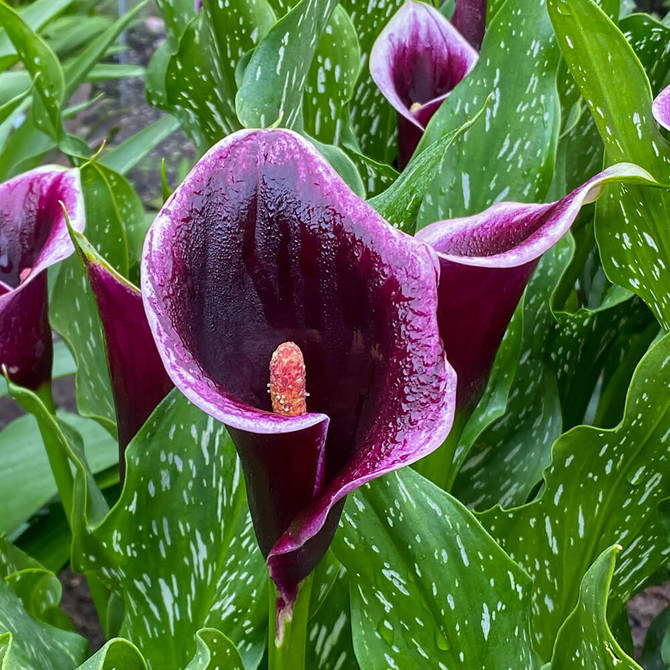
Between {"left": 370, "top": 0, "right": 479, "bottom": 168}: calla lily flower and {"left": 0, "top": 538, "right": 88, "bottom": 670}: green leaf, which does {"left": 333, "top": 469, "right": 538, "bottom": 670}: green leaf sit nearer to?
{"left": 0, "top": 538, "right": 88, "bottom": 670}: green leaf

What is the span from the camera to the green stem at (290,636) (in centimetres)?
38

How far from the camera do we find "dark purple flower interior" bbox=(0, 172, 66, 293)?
50 centimetres

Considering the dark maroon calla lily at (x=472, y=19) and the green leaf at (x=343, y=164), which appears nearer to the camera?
the green leaf at (x=343, y=164)

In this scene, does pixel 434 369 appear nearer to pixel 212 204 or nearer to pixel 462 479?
pixel 212 204

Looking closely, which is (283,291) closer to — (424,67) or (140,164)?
(424,67)

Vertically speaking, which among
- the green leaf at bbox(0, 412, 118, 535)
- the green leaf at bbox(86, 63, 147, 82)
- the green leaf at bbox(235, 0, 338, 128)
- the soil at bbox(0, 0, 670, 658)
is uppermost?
the green leaf at bbox(235, 0, 338, 128)

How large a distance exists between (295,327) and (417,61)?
375 millimetres

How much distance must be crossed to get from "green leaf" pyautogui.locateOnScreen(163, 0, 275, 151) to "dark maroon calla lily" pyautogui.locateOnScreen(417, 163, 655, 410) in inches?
10.1

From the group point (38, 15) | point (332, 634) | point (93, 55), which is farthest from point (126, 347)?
point (38, 15)

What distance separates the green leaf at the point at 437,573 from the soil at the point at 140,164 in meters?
0.55

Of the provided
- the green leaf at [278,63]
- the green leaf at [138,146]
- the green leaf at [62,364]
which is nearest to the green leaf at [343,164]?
the green leaf at [278,63]

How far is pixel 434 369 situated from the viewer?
0.28m

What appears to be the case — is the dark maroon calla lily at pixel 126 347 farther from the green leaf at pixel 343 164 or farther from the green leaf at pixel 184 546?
the green leaf at pixel 343 164

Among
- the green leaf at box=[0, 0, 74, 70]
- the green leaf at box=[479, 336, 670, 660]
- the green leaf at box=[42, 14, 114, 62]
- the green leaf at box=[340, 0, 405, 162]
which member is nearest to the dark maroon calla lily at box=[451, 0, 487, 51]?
the green leaf at box=[340, 0, 405, 162]
